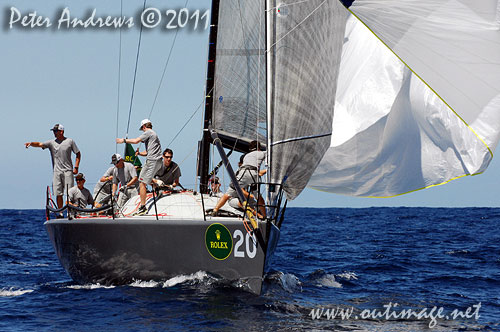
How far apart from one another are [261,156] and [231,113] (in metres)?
2.04

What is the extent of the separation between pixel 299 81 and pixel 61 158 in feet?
15.9

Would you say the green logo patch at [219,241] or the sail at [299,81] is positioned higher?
the sail at [299,81]

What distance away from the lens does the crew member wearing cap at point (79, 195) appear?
11.6 m

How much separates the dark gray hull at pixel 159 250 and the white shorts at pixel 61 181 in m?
1.69

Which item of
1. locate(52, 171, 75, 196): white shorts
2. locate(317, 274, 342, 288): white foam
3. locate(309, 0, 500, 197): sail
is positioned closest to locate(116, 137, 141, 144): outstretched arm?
locate(52, 171, 75, 196): white shorts

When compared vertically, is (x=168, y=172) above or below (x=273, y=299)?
above

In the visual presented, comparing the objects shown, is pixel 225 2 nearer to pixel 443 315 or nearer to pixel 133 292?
pixel 133 292

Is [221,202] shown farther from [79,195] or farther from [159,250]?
[79,195]

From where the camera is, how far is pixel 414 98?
9.72 metres

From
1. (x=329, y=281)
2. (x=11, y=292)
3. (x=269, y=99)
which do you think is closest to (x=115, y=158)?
(x=11, y=292)

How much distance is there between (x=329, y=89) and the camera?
9297 mm

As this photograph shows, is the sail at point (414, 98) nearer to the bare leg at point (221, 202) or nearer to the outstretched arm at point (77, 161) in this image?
the bare leg at point (221, 202)

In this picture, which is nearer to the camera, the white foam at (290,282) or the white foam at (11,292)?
the white foam at (11,292)

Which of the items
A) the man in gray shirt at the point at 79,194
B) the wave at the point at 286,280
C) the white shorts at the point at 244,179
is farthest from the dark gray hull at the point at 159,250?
the man in gray shirt at the point at 79,194
